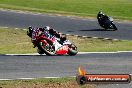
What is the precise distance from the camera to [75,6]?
44.7m

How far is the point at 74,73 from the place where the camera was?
16.1m

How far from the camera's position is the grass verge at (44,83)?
13750mm

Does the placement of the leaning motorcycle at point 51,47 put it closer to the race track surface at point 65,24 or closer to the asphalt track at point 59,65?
the asphalt track at point 59,65

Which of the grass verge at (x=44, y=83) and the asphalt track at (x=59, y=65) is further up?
the grass verge at (x=44, y=83)

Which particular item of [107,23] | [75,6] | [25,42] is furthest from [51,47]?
[75,6]

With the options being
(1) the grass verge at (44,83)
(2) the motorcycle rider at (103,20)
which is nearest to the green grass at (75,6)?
(2) the motorcycle rider at (103,20)

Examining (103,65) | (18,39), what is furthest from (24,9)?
(103,65)

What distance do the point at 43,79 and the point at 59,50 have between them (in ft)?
17.4

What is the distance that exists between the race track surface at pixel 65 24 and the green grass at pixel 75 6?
3003 mm

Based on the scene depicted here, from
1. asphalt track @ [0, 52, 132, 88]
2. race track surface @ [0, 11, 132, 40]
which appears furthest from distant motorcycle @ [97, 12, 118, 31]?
asphalt track @ [0, 52, 132, 88]

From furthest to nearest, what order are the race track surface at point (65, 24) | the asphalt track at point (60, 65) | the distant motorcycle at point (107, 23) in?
the distant motorcycle at point (107, 23) → the race track surface at point (65, 24) → the asphalt track at point (60, 65)

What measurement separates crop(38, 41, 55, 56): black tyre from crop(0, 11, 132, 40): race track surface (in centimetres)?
1047

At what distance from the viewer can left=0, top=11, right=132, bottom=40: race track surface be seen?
31.0 metres

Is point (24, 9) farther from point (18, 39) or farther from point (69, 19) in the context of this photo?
point (18, 39)
